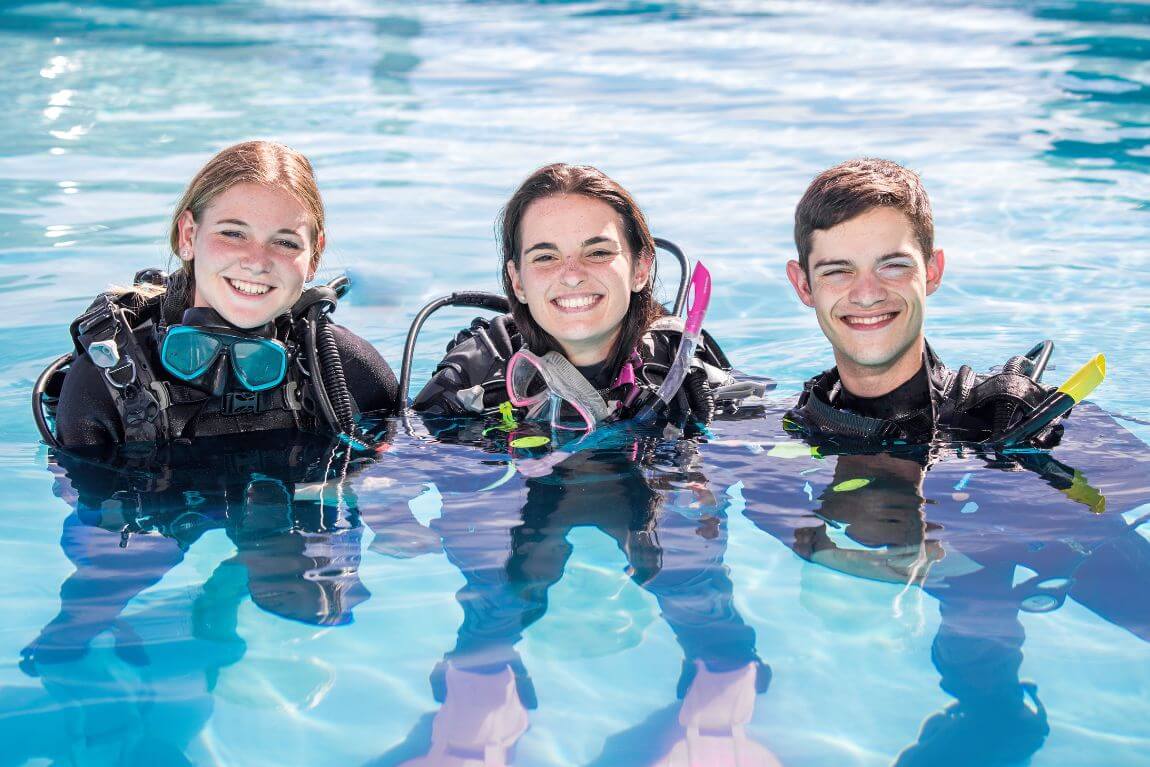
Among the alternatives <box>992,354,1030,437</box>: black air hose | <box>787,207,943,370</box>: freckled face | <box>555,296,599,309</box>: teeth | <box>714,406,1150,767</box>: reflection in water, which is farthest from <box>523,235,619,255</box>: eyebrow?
<box>992,354,1030,437</box>: black air hose

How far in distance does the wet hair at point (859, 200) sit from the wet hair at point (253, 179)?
1525 millimetres

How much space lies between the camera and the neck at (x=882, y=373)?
3408 millimetres

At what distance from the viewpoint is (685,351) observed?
3.58 m

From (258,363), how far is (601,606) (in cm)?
140

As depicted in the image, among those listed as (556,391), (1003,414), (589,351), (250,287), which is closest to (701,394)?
(589,351)

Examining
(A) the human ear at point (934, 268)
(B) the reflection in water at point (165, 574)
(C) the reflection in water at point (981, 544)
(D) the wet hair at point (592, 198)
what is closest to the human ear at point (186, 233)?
(B) the reflection in water at point (165, 574)

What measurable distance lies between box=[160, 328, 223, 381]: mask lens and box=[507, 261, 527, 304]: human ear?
950 millimetres

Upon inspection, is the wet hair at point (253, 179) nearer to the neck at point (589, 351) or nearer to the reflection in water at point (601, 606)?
the neck at point (589, 351)

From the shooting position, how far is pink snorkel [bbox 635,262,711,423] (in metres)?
3.53

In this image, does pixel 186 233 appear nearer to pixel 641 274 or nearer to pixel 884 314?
pixel 641 274

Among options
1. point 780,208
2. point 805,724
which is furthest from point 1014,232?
point 805,724

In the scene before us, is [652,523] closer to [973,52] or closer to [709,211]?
[709,211]

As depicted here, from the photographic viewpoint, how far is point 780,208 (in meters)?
8.20

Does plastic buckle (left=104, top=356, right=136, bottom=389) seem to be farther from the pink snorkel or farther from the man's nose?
the man's nose
